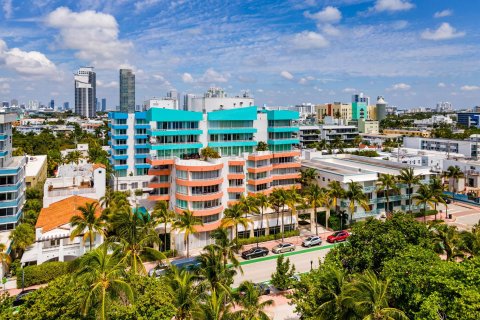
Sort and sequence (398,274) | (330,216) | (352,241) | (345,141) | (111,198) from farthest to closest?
1. (345,141)
2. (330,216)
3. (111,198)
4. (352,241)
5. (398,274)

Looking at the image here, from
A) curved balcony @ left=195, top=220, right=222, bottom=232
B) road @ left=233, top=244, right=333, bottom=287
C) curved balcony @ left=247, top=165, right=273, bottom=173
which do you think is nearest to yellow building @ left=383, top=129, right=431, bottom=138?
curved balcony @ left=247, top=165, right=273, bottom=173

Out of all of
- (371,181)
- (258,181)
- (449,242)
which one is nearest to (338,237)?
(371,181)

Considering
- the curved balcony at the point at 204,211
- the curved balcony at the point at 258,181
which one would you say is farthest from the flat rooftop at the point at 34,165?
the curved balcony at the point at 258,181

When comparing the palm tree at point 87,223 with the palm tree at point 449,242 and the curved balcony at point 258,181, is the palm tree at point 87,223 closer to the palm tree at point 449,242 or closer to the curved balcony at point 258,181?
the curved balcony at point 258,181

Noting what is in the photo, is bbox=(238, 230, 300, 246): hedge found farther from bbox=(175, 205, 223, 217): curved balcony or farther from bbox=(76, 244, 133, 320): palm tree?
bbox=(76, 244, 133, 320): palm tree

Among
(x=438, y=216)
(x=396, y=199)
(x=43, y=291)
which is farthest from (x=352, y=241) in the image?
(x=438, y=216)

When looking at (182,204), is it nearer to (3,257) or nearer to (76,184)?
(3,257)

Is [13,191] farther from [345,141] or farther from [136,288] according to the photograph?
[345,141]
